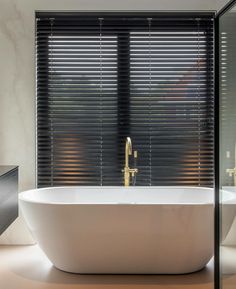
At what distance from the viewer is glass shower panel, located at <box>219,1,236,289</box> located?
215 centimetres

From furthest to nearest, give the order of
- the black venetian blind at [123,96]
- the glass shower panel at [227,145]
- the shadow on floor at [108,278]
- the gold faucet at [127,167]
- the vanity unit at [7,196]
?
1. the black venetian blind at [123,96]
2. the gold faucet at [127,167]
3. the shadow on floor at [108,278]
4. the vanity unit at [7,196]
5. the glass shower panel at [227,145]

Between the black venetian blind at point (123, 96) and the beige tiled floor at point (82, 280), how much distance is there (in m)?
0.95

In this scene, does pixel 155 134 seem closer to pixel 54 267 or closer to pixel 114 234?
pixel 114 234

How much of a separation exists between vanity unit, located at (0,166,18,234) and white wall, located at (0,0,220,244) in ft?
1.57

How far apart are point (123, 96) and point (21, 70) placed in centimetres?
98

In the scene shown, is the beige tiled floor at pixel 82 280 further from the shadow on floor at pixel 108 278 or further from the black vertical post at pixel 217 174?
the black vertical post at pixel 217 174

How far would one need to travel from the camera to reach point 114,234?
282 cm

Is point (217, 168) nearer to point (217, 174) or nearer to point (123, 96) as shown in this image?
point (217, 174)

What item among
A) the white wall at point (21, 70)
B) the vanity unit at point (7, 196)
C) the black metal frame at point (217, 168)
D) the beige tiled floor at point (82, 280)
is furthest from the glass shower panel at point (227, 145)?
the white wall at point (21, 70)

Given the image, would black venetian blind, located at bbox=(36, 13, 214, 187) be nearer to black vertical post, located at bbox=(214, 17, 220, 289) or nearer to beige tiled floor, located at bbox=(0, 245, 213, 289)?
beige tiled floor, located at bbox=(0, 245, 213, 289)

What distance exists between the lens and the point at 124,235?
9.24ft

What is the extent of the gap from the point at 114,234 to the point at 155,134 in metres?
1.29

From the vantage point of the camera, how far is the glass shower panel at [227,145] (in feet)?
7.07

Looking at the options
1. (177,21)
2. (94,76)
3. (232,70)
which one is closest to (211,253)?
(232,70)
